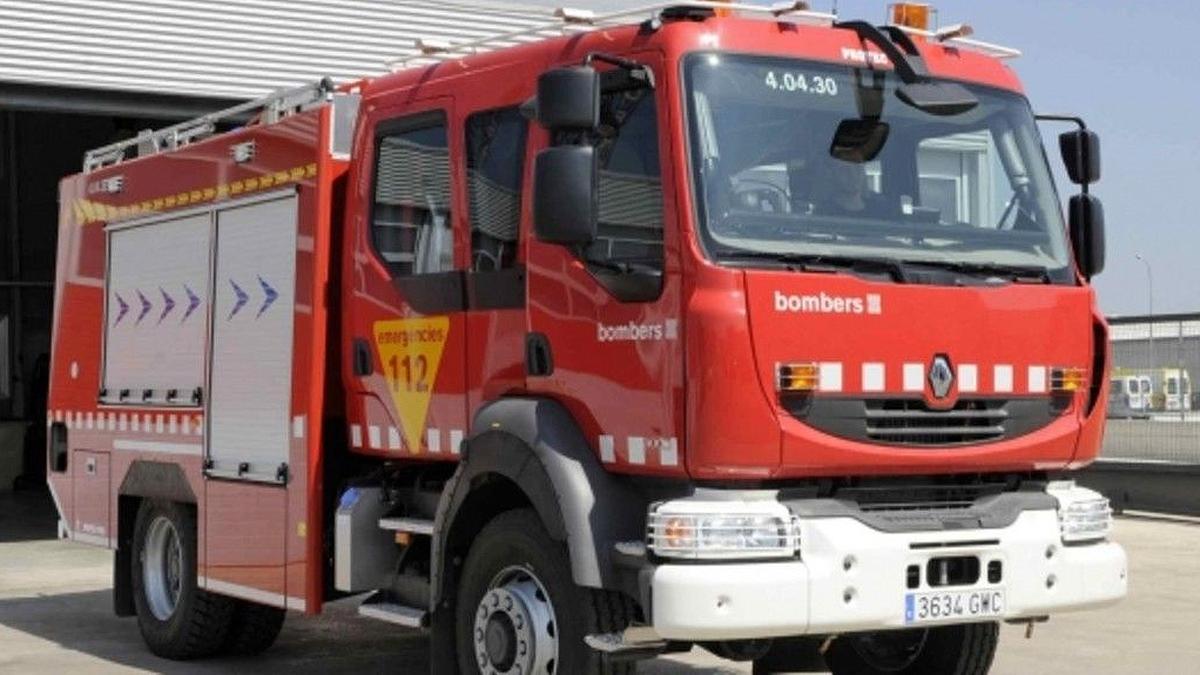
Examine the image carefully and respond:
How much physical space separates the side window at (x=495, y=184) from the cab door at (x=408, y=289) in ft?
0.37

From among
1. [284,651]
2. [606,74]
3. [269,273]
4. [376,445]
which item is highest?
[606,74]

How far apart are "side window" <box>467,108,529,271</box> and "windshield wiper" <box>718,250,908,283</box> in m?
1.15

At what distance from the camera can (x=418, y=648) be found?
10.7m

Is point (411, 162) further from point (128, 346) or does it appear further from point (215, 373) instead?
point (128, 346)

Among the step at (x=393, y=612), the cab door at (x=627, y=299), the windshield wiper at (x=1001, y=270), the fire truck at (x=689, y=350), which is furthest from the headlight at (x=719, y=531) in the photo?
the step at (x=393, y=612)

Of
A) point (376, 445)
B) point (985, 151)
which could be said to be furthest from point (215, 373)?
point (985, 151)

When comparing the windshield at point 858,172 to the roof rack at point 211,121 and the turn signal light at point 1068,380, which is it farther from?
the roof rack at point 211,121

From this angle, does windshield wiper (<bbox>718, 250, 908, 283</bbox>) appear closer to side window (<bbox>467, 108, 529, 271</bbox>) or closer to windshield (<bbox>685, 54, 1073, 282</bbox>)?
windshield (<bbox>685, 54, 1073, 282</bbox>)

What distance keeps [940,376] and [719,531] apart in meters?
1.09

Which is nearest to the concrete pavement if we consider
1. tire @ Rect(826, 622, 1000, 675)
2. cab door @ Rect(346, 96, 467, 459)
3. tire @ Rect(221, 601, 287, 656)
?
tire @ Rect(221, 601, 287, 656)

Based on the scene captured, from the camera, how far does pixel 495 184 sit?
25.7ft

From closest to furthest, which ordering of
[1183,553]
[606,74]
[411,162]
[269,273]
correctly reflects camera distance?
[606,74], [411,162], [269,273], [1183,553]

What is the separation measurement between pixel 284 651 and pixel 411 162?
11.5 feet

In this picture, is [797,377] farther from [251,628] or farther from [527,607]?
[251,628]
